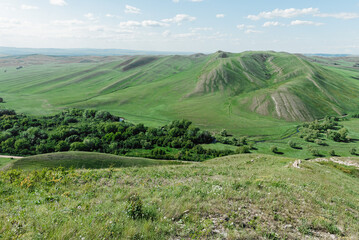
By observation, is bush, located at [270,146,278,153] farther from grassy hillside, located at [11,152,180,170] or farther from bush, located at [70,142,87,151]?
bush, located at [70,142,87,151]

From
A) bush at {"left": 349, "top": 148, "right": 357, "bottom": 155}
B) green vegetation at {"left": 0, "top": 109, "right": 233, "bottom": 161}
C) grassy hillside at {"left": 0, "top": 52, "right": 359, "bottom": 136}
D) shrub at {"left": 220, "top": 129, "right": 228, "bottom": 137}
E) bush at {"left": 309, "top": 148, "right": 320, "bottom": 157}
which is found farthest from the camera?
grassy hillside at {"left": 0, "top": 52, "right": 359, "bottom": 136}

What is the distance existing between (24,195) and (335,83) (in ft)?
863

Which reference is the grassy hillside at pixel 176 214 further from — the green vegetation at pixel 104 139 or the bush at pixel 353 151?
the bush at pixel 353 151

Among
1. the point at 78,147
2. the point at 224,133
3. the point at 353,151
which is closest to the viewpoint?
the point at 78,147

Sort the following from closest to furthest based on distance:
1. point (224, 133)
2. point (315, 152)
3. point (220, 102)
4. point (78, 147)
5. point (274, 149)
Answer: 1. point (78, 147)
2. point (315, 152)
3. point (274, 149)
4. point (224, 133)
5. point (220, 102)

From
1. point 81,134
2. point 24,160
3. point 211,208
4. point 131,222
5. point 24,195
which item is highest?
point 131,222

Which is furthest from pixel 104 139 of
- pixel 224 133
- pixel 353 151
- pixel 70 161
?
pixel 353 151

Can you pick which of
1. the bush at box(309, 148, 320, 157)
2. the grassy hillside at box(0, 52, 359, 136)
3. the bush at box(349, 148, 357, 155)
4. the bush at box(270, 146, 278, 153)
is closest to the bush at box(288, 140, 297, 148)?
the bush at box(309, 148, 320, 157)

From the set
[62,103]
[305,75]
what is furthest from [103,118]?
[305,75]

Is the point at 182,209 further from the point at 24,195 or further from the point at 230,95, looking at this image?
the point at 230,95

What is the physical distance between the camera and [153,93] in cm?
18512

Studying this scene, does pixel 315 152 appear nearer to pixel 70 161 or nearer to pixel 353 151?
pixel 353 151

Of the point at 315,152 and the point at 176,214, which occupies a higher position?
the point at 176,214

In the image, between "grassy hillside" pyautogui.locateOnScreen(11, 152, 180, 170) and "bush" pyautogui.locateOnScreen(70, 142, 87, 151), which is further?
"bush" pyautogui.locateOnScreen(70, 142, 87, 151)
